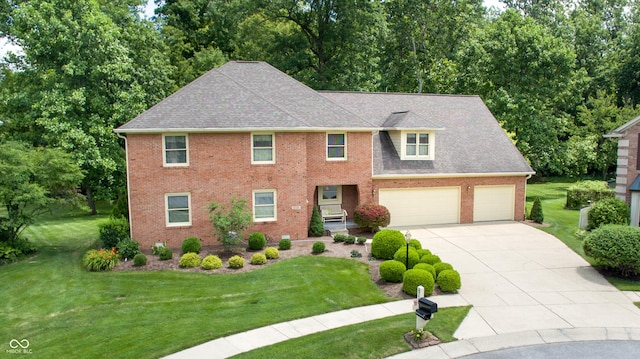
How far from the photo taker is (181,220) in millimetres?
20891

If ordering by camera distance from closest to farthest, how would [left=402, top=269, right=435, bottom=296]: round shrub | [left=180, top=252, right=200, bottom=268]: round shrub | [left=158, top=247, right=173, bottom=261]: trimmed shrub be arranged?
[left=402, top=269, right=435, bottom=296]: round shrub, [left=180, top=252, right=200, bottom=268]: round shrub, [left=158, top=247, right=173, bottom=261]: trimmed shrub

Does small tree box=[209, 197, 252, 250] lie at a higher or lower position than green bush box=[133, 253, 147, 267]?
higher

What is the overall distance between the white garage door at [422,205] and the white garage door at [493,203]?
1.17m

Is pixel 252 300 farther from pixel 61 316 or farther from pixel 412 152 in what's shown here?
pixel 412 152

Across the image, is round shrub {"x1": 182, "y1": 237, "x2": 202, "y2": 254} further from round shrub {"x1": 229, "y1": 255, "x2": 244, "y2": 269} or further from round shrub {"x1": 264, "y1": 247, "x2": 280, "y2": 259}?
round shrub {"x1": 264, "y1": 247, "x2": 280, "y2": 259}

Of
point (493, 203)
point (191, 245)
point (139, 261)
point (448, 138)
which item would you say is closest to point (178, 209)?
point (191, 245)

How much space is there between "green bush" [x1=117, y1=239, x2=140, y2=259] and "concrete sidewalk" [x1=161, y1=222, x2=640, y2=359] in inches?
360

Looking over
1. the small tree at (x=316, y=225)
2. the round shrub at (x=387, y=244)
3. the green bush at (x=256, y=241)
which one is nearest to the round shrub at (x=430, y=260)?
the round shrub at (x=387, y=244)

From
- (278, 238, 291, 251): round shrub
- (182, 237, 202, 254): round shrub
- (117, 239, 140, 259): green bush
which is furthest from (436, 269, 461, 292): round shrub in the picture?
(117, 239, 140, 259): green bush

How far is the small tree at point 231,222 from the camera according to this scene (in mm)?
19453

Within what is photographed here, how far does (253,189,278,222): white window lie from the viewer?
21578 mm

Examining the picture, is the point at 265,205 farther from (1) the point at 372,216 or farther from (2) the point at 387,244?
(2) the point at 387,244

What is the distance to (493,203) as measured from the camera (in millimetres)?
26266

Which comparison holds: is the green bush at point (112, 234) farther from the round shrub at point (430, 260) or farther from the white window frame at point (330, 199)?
the round shrub at point (430, 260)
